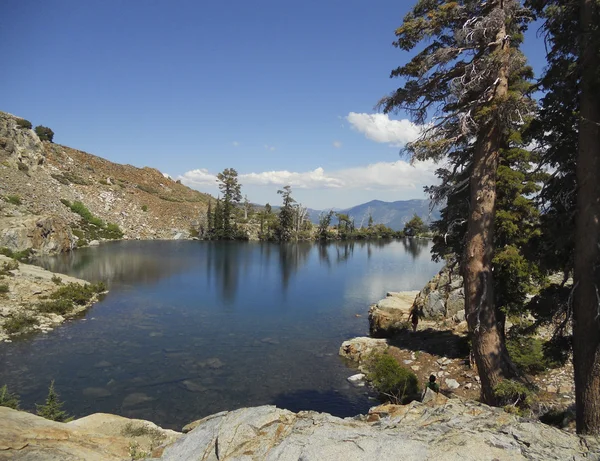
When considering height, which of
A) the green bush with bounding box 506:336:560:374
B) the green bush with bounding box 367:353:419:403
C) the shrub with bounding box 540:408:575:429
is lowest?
the green bush with bounding box 367:353:419:403

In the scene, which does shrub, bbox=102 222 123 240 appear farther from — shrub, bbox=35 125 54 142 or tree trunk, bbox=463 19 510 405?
tree trunk, bbox=463 19 510 405

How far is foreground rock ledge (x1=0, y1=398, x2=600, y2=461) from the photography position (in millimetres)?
5441

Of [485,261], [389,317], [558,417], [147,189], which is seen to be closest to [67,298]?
[389,317]

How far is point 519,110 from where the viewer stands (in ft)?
26.9

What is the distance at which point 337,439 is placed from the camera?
19.3ft

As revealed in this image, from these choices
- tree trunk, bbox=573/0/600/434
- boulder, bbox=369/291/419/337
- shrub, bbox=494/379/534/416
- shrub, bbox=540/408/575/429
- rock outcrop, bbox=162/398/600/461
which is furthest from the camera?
boulder, bbox=369/291/419/337

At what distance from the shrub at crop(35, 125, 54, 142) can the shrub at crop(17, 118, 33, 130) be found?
7365mm

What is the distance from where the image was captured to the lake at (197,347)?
54.3 ft

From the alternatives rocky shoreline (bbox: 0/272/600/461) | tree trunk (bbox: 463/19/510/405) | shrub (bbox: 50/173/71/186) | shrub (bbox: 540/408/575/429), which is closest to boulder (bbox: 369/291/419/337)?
shrub (bbox: 540/408/575/429)

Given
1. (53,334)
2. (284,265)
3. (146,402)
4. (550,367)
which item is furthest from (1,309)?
(284,265)

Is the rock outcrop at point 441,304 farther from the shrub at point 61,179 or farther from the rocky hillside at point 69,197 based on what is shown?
the shrub at point 61,179

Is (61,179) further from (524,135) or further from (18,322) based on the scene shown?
(524,135)

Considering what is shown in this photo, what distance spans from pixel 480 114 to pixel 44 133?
143m

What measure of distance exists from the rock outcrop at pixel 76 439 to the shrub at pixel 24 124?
122m
